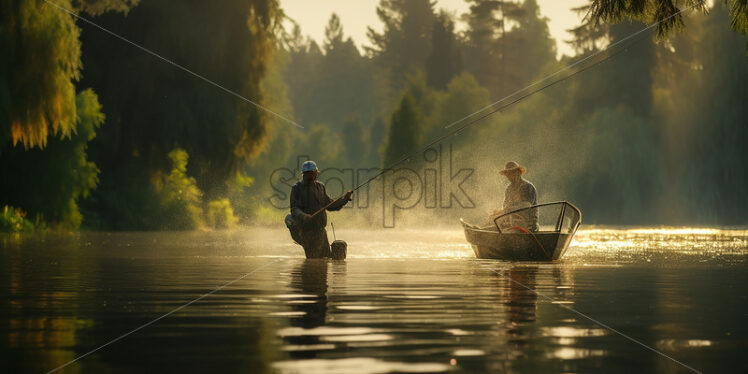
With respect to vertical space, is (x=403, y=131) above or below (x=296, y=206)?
above

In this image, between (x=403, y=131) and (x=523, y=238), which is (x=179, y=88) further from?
(x=403, y=131)

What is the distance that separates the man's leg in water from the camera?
21.5 m

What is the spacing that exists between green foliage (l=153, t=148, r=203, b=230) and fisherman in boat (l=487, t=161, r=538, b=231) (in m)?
21.7

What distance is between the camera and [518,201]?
2275cm

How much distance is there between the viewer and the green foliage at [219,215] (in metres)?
48.0

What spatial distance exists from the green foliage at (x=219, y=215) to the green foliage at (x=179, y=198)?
147 cm

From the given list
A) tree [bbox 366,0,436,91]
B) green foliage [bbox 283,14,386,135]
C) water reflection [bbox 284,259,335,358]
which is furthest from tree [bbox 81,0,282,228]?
green foliage [bbox 283,14,386,135]

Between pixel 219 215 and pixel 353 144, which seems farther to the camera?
pixel 353 144

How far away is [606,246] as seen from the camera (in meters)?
29.9

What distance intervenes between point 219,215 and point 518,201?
2837 cm

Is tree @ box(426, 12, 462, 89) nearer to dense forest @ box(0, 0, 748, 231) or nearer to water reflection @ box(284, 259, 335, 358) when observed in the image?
dense forest @ box(0, 0, 748, 231)

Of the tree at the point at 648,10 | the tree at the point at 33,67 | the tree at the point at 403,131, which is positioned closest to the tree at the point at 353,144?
the tree at the point at 403,131

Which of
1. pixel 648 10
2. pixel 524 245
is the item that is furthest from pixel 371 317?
pixel 524 245

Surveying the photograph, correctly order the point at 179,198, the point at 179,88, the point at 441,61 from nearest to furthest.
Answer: the point at 179,88 < the point at 179,198 < the point at 441,61
